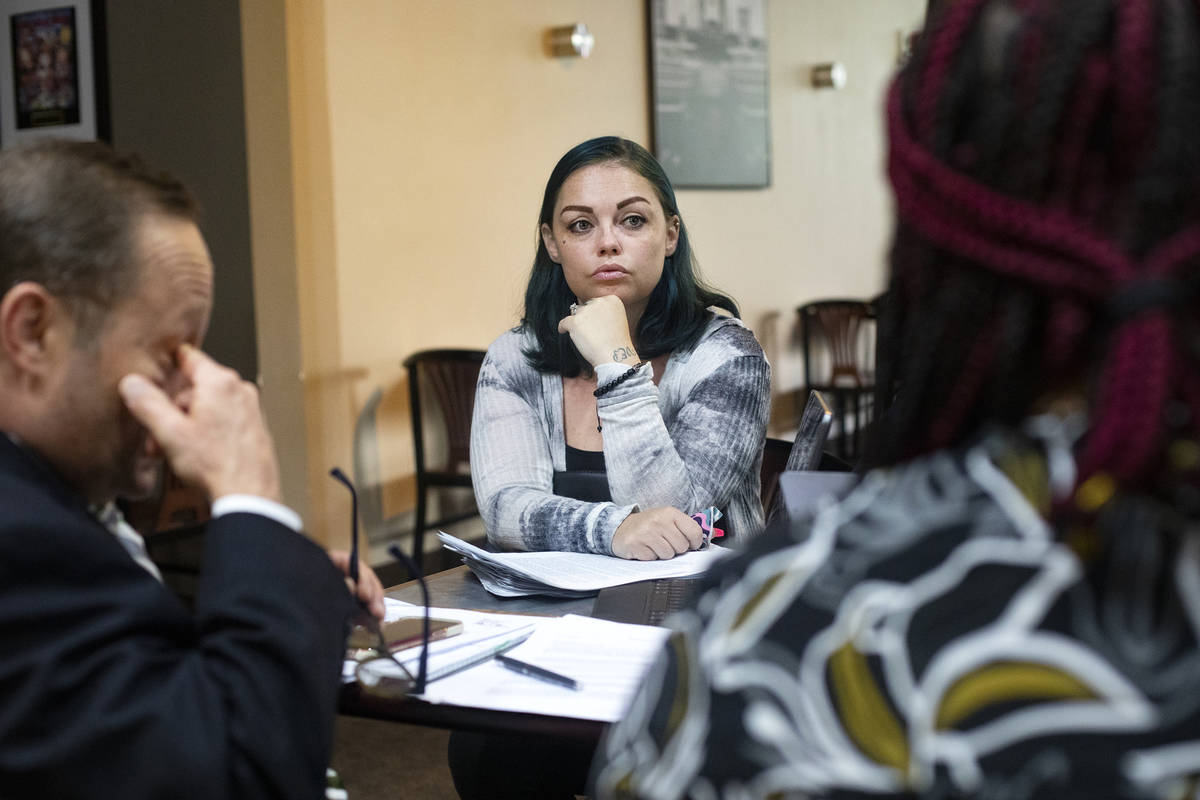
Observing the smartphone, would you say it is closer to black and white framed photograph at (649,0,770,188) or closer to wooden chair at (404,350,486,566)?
wooden chair at (404,350,486,566)

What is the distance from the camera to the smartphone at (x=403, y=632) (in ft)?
3.89

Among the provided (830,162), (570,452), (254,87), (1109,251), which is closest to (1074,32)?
(1109,251)

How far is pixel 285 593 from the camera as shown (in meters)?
0.87

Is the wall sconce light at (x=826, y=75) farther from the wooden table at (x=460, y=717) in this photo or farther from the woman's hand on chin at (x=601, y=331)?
the wooden table at (x=460, y=717)

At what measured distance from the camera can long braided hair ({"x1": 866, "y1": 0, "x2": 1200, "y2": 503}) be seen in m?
0.56

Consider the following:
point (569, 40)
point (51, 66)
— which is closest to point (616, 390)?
point (51, 66)

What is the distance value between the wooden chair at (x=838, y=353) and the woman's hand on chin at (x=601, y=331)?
4146 mm

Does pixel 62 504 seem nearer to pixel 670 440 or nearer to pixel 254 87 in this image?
pixel 670 440

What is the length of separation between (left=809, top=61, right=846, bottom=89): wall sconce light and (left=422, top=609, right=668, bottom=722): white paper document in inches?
234

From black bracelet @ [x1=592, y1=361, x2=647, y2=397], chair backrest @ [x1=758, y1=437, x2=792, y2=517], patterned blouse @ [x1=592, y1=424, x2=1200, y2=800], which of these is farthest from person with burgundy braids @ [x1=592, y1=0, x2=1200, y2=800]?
chair backrest @ [x1=758, y1=437, x2=792, y2=517]

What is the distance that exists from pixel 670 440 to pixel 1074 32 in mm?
1309

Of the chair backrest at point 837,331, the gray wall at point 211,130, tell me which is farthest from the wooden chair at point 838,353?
the gray wall at point 211,130

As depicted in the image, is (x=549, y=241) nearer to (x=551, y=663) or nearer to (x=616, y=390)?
(x=616, y=390)

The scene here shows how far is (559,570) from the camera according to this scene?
149 centimetres
